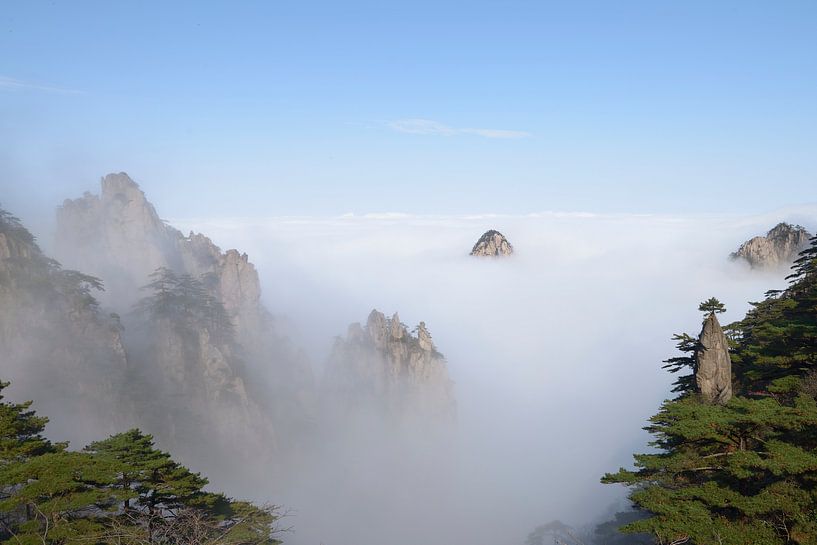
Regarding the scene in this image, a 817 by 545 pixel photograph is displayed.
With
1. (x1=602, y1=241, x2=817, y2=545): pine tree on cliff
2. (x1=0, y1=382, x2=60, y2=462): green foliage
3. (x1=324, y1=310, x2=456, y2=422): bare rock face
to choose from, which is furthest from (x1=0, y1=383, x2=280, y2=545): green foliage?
(x1=324, y1=310, x2=456, y2=422): bare rock face

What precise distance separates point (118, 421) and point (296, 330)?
5629cm

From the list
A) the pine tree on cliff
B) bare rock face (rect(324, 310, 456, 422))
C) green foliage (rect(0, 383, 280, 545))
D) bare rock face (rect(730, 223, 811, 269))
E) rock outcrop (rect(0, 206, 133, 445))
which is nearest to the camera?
the pine tree on cliff

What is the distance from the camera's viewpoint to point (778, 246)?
533 ft

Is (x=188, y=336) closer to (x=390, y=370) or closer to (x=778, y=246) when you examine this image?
(x=390, y=370)

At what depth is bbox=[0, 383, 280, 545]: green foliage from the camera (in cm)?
1805

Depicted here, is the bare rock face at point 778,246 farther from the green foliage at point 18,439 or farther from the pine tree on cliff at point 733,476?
the green foliage at point 18,439

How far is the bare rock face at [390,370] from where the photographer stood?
99.2 metres

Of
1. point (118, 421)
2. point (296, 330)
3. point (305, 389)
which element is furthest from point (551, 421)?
point (118, 421)

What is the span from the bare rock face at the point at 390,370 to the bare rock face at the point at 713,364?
75.2 meters

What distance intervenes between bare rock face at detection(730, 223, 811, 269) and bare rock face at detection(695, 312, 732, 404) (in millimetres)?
155820

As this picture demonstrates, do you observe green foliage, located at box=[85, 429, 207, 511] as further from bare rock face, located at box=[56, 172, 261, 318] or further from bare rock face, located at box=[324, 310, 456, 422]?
bare rock face, located at box=[324, 310, 456, 422]

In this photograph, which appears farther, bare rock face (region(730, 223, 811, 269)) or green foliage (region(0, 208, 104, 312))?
bare rock face (region(730, 223, 811, 269))

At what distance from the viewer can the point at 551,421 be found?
158125 mm

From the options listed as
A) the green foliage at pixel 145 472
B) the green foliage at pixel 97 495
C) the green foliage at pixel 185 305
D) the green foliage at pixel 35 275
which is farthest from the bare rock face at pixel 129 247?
the green foliage at pixel 145 472
